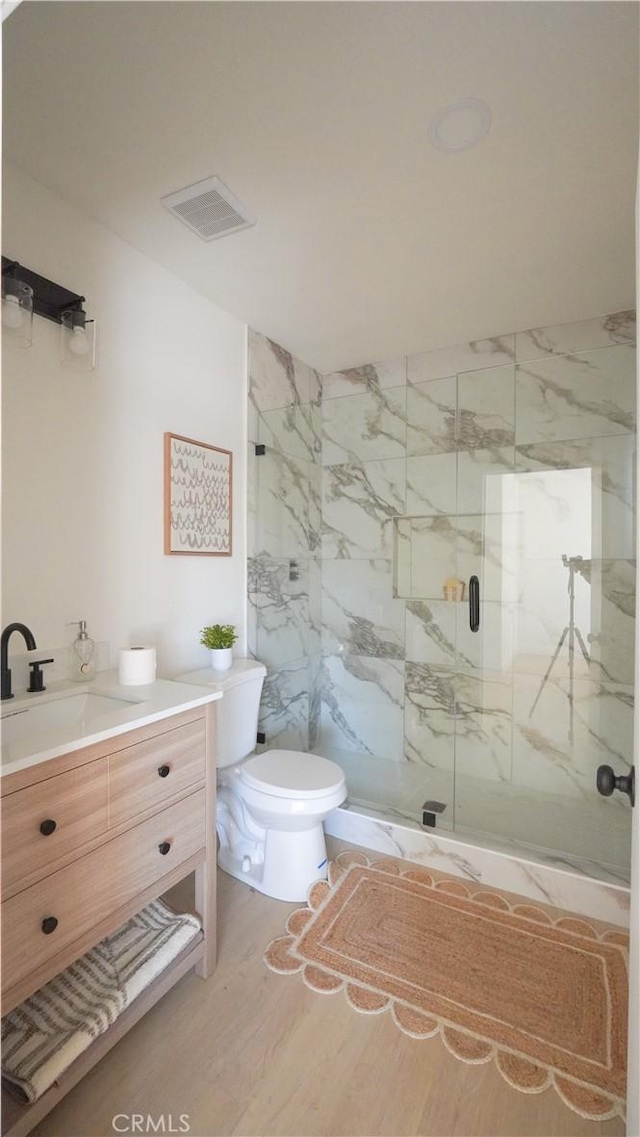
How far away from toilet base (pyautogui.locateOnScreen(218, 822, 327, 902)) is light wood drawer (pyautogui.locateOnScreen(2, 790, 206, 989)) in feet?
1.80

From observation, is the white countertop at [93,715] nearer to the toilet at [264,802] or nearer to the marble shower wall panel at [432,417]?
the toilet at [264,802]

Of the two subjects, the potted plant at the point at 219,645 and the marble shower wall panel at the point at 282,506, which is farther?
the marble shower wall panel at the point at 282,506

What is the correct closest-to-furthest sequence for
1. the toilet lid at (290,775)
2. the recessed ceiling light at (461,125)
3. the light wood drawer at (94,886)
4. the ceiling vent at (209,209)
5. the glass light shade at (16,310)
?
the light wood drawer at (94,886)
the recessed ceiling light at (461,125)
the glass light shade at (16,310)
the ceiling vent at (209,209)
the toilet lid at (290,775)

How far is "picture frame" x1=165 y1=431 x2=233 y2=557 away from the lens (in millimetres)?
2053

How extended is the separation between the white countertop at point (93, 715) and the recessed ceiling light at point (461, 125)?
67.8 inches

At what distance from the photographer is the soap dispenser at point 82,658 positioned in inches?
64.3

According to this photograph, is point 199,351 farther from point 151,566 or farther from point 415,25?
point 415,25

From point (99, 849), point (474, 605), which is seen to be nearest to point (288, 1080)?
point (99, 849)

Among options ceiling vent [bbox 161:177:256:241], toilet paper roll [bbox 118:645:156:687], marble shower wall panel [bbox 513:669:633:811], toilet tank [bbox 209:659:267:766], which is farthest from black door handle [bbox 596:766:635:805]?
ceiling vent [bbox 161:177:256:241]

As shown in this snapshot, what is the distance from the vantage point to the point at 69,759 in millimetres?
1113

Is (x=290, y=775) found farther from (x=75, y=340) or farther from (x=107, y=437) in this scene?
(x=75, y=340)

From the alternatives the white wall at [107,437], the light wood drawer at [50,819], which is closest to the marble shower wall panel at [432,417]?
the white wall at [107,437]

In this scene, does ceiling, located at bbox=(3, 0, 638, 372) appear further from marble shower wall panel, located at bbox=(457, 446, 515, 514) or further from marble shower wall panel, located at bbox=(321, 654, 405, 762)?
marble shower wall panel, located at bbox=(321, 654, 405, 762)

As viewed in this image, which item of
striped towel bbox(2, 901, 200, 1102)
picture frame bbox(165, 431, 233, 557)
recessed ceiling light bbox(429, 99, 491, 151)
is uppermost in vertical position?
recessed ceiling light bbox(429, 99, 491, 151)
